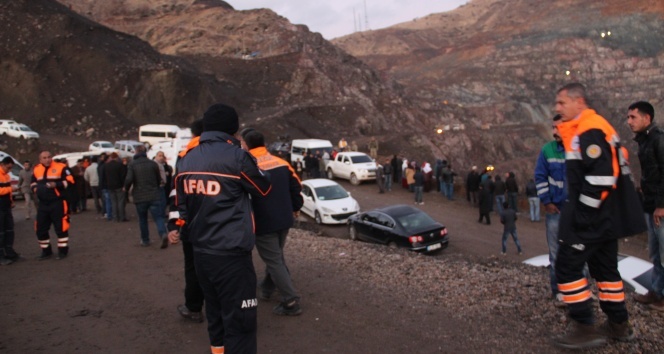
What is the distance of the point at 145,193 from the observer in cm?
998

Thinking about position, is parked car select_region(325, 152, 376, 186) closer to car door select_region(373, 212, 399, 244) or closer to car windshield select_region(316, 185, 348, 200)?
car windshield select_region(316, 185, 348, 200)

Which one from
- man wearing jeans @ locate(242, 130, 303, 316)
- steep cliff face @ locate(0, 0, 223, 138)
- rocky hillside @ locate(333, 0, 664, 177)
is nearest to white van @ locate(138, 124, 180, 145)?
steep cliff face @ locate(0, 0, 223, 138)

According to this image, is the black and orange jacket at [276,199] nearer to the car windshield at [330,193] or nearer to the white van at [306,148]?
the car windshield at [330,193]

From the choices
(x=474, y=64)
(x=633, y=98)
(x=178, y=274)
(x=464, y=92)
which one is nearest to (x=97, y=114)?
(x=178, y=274)

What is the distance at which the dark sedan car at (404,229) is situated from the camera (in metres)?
14.1

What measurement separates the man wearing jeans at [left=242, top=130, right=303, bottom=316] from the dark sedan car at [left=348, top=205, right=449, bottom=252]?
8.79 meters

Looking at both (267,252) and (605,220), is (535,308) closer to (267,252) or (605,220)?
(605,220)

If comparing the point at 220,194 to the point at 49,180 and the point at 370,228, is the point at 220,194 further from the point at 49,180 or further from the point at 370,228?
the point at 370,228

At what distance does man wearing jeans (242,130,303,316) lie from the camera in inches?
209

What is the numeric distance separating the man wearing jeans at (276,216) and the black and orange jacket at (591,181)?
2.72m

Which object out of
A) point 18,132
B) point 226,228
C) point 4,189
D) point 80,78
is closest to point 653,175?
point 226,228

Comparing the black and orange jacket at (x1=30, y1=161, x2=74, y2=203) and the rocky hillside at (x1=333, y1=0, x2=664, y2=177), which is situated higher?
the rocky hillside at (x1=333, y1=0, x2=664, y2=177)

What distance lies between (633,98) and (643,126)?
90032mm

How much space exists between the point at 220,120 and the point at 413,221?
11209mm
